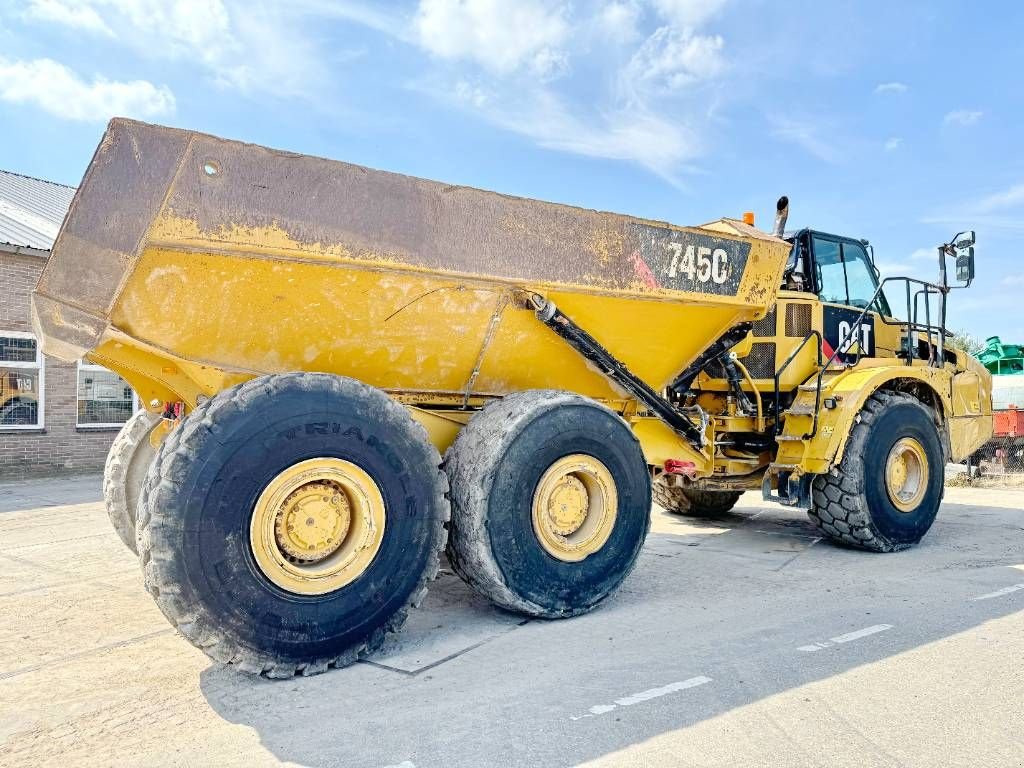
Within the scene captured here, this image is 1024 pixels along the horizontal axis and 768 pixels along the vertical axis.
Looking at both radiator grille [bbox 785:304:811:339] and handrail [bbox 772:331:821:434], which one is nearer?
handrail [bbox 772:331:821:434]

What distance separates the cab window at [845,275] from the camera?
6965mm

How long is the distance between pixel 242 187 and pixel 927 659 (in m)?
3.84

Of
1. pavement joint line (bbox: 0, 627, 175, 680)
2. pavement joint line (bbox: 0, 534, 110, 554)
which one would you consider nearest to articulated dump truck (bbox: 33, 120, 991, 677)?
pavement joint line (bbox: 0, 627, 175, 680)

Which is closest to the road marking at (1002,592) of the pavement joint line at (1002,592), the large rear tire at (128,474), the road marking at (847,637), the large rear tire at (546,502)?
the pavement joint line at (1002,592)

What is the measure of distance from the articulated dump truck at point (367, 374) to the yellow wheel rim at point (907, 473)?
0.58 metres

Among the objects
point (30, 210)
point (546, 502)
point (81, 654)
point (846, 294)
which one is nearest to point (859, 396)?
point (846, 294)

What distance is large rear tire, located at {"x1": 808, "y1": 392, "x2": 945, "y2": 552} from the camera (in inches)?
241

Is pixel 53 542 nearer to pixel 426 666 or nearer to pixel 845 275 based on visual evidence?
pixel 426 666

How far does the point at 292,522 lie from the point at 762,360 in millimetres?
4465

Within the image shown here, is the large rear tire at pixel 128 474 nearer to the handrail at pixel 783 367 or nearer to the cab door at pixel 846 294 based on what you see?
the handrail at pixel 783 367

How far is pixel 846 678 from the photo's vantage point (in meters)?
3.40

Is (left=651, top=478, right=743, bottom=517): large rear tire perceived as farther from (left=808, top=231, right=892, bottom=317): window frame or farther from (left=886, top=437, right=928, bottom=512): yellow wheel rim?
(left=808, top=231, right=892, bottom=317): window frame

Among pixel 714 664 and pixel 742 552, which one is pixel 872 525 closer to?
pixel 742 552

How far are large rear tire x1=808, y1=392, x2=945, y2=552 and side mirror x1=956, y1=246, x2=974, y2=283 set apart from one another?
3.74ft
